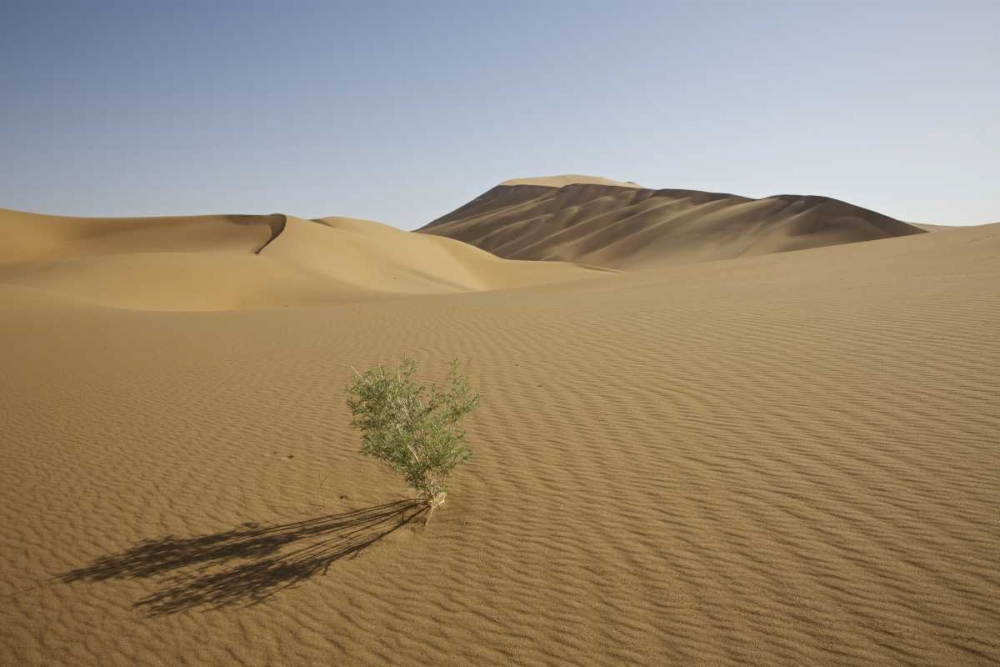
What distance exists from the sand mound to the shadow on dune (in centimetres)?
2131

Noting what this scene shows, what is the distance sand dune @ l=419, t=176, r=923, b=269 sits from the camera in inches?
2440

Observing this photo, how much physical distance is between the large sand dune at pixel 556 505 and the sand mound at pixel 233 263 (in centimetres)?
1525

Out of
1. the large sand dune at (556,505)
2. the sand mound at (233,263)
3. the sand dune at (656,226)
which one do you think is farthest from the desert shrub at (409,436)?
the sand dune at (656,226)

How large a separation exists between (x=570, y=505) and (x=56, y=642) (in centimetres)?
352

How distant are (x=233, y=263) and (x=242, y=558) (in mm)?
29454

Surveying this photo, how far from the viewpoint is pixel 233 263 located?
103ft

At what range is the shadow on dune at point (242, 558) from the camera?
169 inches

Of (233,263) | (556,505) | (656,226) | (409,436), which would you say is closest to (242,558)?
(409,436)

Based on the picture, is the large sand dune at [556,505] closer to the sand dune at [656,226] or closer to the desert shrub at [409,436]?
the desert shrub at [409,436]

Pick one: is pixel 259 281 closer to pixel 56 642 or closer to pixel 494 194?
pixel 56 642

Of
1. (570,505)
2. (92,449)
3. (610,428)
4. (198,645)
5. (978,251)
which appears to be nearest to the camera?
(198,645)

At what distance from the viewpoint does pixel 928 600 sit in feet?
11.6

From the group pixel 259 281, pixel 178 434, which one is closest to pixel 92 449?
pixel 178 434

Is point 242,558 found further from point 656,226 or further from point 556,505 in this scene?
point 656,226
